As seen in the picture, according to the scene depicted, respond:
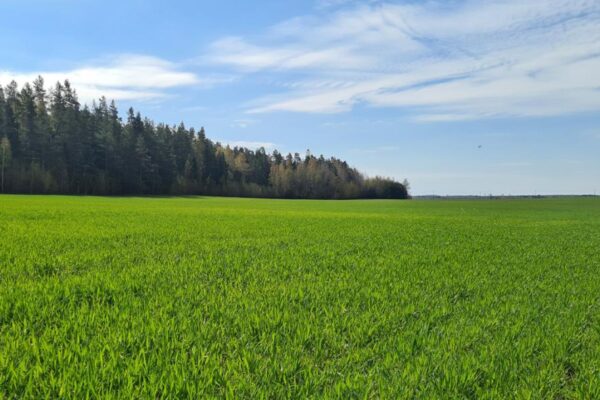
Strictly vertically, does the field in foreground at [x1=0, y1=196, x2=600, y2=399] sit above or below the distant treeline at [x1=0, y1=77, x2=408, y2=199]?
below

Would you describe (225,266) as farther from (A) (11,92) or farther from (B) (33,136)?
(A) (11,92)

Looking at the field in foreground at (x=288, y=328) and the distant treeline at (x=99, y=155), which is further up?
the distant treeline at (x=99, y=155)

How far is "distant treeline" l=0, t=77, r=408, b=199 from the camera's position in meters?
95.8

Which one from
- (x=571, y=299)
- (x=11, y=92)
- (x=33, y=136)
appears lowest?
(x=571, y=299)

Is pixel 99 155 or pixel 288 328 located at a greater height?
pixel 99 155

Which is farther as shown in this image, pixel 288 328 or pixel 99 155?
pixel 99 155

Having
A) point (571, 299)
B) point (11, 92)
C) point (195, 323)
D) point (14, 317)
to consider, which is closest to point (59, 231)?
point (14, 317)

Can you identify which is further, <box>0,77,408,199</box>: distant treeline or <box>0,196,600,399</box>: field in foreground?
<box>0,77,408,199</box>: distant treeline

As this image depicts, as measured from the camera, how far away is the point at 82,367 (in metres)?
3.89

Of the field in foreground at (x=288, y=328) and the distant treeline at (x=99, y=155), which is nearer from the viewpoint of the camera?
the field in foreground at (x=288, y=328)

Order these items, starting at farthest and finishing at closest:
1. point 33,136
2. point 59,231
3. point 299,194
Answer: point 299,194, point 33,136, point 59,231

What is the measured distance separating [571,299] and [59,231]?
631 inches

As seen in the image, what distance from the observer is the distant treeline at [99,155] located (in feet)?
314

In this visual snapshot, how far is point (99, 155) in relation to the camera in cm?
10612
